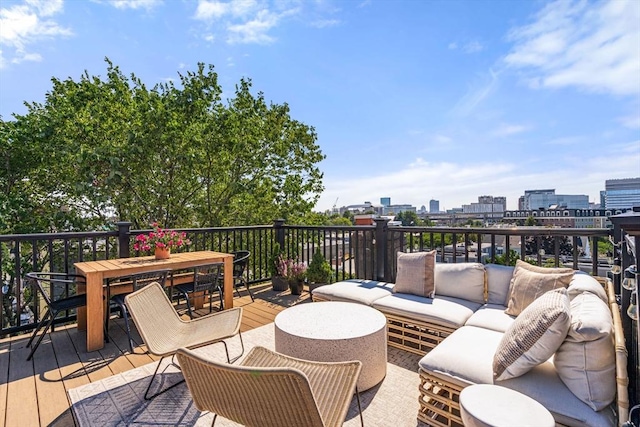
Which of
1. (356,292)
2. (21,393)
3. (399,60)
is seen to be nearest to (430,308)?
(356,292)

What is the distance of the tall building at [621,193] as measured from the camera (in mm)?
3094

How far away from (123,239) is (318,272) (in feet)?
8.67

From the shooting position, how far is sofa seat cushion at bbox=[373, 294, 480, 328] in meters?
2.79

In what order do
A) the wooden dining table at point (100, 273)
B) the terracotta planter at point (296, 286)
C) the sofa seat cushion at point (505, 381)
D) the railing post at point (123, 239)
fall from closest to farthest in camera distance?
the sofa seat cushion at point (505, 381), the wooden dining table at point (100, 273), the railing post at point (123, 239), the terracotta planter at point (296, 286)

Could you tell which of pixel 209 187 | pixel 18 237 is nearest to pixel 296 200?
pixel 209 187

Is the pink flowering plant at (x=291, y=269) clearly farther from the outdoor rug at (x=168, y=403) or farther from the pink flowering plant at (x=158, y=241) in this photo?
the outdoor rug at (x=168, y=403)

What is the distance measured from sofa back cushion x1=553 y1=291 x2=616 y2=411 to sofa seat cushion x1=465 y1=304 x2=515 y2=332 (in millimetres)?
845

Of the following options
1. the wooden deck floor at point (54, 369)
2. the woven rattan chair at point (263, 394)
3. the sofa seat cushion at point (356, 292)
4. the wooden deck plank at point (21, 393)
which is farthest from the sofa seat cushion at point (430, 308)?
the wooden deck plank at point (21, 393)

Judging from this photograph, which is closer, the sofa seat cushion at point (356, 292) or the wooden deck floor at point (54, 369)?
the wooden deck floor at point (54, 369)

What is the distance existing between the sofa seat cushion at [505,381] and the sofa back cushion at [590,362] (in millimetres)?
48

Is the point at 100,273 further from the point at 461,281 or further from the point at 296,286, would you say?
the point at 461,281

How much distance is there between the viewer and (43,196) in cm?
941

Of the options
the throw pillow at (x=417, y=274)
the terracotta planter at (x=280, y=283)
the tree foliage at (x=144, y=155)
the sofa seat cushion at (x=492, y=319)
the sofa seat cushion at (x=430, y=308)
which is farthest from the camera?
the tree foliage at (x=144, y=155)

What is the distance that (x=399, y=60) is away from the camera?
6043 mm
